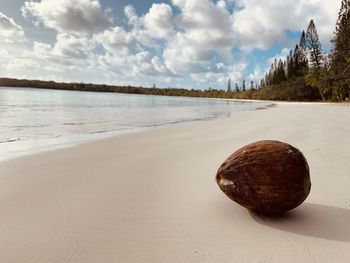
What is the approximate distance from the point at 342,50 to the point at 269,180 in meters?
39.8

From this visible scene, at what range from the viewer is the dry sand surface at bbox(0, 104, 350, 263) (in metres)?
1.81

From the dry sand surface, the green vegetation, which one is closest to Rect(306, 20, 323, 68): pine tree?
the green vegetation

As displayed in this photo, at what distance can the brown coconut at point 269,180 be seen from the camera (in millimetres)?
2146

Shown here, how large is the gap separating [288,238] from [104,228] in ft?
4.66

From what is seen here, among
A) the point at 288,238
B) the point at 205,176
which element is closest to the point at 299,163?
the point at 288,238

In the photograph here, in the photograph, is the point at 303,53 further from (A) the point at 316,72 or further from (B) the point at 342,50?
(B) the point at 342,50

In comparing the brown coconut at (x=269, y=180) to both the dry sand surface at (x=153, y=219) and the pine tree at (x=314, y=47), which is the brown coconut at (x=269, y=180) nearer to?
the dry sand surface at (x=153, y=219)

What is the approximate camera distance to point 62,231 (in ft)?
6.82

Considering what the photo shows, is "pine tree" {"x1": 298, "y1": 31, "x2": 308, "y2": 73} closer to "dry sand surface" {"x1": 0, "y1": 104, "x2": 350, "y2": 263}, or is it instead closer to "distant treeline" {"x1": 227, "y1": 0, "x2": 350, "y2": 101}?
"distant treeline" {"x1": 227, "y1": 0, "x2": 350, "y2": 101}

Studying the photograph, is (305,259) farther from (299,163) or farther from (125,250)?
(125,250)

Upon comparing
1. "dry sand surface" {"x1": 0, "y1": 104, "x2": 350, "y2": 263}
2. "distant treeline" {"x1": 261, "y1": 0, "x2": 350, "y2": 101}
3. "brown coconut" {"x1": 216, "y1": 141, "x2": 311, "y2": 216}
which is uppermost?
"distant treeline" {"x1": 261, "y1": 0, "x2": 350, "y2": 101}

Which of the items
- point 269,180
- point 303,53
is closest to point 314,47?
point 303,53

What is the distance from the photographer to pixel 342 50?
1350 inches

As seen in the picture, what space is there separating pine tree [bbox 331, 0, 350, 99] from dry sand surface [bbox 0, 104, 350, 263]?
1412 inches
